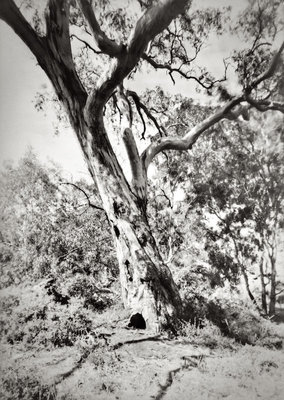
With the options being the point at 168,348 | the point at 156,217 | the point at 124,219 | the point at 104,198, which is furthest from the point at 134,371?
the point at 156,217

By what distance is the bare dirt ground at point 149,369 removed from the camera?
2.51 m

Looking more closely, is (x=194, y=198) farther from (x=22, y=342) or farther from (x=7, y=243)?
(x=22, y=342)

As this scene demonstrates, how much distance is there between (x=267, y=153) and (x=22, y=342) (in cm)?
1062

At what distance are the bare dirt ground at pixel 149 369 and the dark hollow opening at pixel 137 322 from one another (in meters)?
0.28

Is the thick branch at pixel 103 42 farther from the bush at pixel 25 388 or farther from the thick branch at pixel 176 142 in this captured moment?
the bush at pixel 25 388

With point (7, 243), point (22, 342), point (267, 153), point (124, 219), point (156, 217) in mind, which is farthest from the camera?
point (7, 243)

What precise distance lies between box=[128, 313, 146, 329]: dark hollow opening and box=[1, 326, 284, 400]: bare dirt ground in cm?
28

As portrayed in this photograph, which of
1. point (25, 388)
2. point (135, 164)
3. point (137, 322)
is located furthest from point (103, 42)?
point (25, 388)

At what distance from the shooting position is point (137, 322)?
4.01 metres

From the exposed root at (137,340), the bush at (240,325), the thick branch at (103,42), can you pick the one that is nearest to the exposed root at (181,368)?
the exposed root at (137,340)

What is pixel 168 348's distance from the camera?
3391 millimetres

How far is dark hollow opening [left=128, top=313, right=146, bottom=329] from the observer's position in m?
3.98

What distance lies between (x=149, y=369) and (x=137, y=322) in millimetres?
1120

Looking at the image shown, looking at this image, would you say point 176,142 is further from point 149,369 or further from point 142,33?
point 149,369
